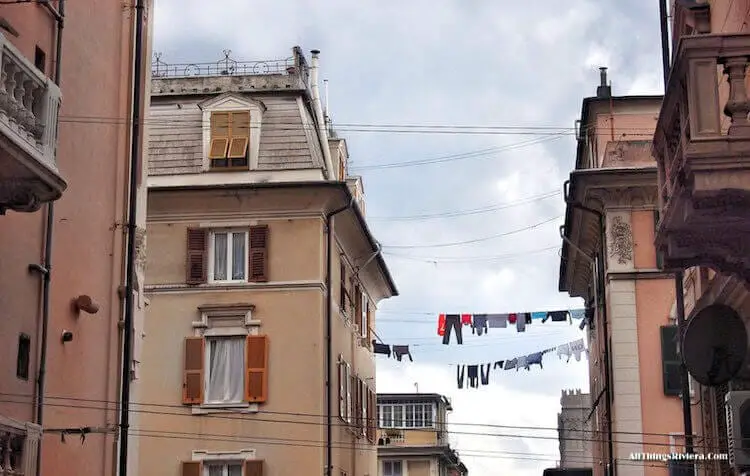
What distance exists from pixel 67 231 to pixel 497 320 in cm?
1760

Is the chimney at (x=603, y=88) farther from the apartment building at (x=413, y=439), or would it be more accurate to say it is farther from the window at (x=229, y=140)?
the apartment building at (x=413, y=439)

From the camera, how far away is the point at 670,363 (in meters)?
33.4

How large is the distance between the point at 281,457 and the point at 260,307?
3.94 m

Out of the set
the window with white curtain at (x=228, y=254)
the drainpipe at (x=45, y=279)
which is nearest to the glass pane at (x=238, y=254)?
the window with white curtain at (x=228, y=254)

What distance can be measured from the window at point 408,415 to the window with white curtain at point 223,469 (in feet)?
137

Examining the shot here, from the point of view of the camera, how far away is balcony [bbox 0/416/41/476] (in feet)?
55.2

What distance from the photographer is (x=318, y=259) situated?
35.5 meters

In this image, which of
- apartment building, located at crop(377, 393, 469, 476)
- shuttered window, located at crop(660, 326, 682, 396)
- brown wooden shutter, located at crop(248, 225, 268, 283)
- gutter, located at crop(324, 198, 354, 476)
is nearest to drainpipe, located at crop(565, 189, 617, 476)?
shuttered window, located at crop(660, 326, 682, 396)

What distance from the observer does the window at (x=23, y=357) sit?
63.1ft

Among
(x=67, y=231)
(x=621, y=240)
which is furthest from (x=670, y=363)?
(x=67, y=231)

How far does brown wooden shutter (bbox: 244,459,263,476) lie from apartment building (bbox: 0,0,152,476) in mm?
10868

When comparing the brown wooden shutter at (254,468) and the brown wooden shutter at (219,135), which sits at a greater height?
the brown wooden shutter at (219,135)

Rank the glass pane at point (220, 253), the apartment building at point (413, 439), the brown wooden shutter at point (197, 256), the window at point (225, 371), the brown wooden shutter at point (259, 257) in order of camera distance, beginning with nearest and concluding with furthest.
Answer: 1. the window at point (225, 371)
2. the brown wooden shutter at point (259, 257)
3. the brown wooden shutter at point (197, 256)
4. the glass pane at point (220, 253)
5. the apartment building at point (413, 439)

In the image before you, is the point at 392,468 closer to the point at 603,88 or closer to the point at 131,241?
the point at 603,88
